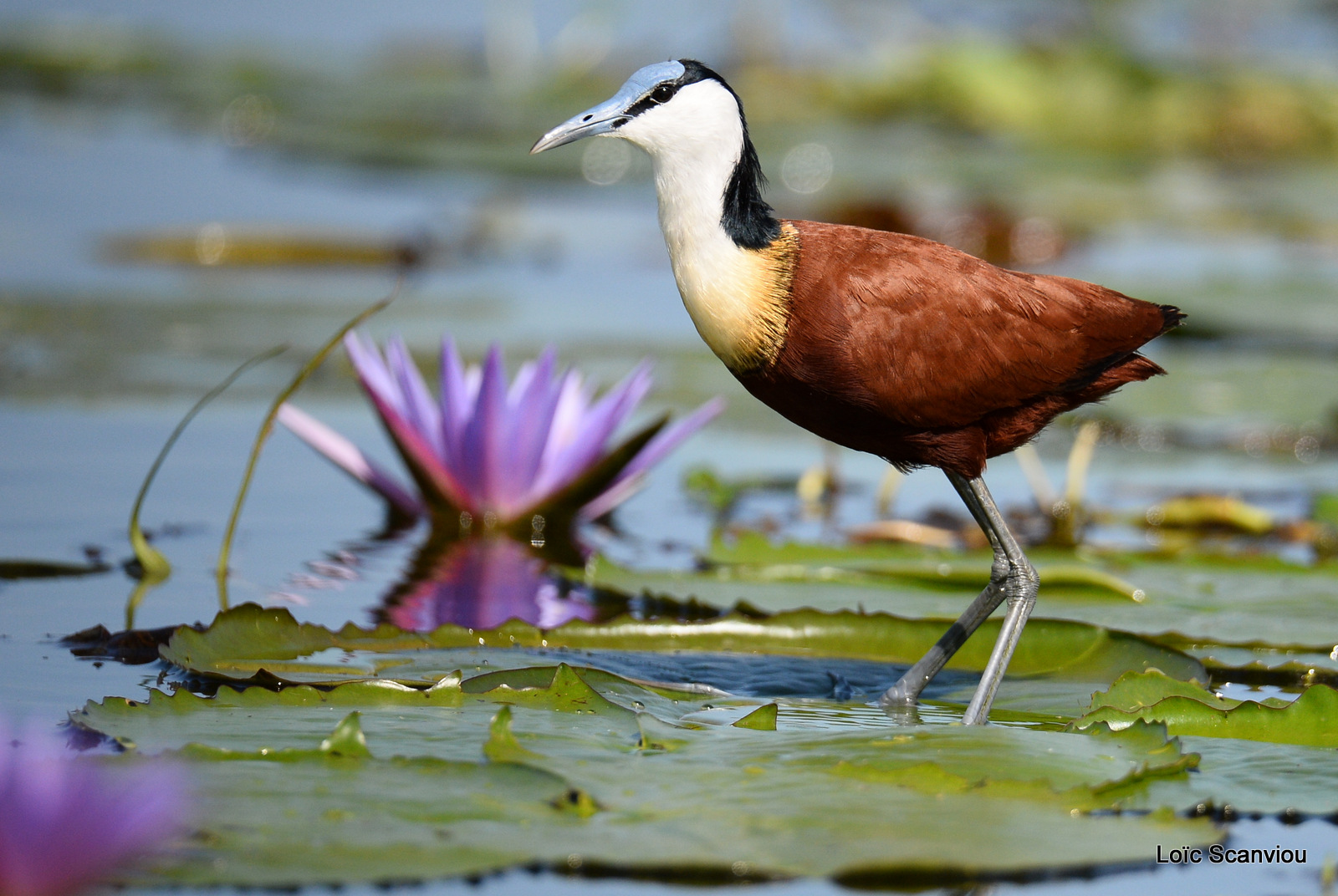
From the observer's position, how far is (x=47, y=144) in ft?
39.3

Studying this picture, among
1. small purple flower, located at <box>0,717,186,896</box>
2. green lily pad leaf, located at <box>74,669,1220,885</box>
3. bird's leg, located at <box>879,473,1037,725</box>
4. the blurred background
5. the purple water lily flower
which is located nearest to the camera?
small purple flower, located at <box>0,717,186,896</box>

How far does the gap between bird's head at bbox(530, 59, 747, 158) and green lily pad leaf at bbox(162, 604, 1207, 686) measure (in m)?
1.01

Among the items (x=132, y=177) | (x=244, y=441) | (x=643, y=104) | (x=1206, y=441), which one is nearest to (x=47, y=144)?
(x=132, y=177)

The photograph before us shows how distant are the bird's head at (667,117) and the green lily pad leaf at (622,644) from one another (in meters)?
1.01

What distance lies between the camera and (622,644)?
331cm

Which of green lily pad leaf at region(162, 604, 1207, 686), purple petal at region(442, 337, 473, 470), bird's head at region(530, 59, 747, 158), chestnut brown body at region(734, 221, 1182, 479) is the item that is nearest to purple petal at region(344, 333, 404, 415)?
purple petal at region(442, 337, 473, 470)

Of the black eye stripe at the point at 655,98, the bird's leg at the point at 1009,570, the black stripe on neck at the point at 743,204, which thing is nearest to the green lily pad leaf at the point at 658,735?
the bird's leg at the point at 1009,570

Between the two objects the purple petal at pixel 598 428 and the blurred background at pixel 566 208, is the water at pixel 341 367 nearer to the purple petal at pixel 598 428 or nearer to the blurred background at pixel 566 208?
the blurred background at pixel 566 208

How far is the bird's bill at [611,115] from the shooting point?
3.08 m

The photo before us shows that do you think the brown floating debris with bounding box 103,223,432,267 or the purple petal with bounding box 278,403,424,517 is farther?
the brown floating debris with bounding box 103,223,432,267

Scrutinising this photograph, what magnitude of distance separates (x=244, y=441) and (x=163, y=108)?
931 centimetres

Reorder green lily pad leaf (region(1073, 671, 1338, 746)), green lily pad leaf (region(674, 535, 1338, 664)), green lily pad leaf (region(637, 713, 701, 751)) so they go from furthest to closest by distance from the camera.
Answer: green lily pad leaf (region(674, 535, 1338, 664)) → green lily pad leaf (region(1073, 671, 1338, 746)) → green lily pad leaf (region(637, 713, 701, 751))

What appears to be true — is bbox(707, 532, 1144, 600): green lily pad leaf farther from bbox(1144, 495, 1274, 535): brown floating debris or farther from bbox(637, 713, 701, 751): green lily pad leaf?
bbox(637, 713, 701, 751): green lily pad leaf

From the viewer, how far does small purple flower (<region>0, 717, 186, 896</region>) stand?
1.42 metres
